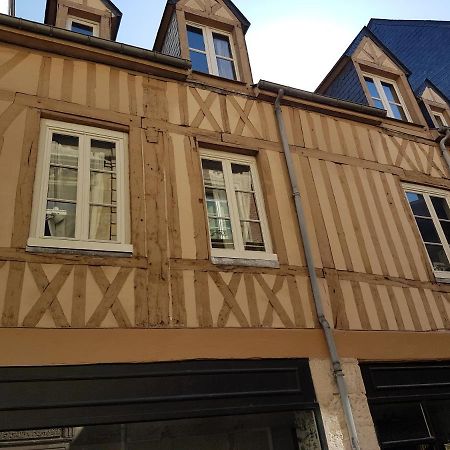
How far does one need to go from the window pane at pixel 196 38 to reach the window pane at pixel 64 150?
253 centimetres

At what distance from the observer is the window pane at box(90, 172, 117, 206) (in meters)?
4.06

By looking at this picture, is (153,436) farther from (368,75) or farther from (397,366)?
(368,75)

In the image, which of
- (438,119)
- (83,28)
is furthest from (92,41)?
(438,119)

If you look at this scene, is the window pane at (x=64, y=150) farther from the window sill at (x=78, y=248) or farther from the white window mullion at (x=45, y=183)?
the window sill at (x=78, y=248)

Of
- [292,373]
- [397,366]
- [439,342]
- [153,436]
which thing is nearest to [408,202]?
[439,342]

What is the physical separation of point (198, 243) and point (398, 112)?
4.90 metres

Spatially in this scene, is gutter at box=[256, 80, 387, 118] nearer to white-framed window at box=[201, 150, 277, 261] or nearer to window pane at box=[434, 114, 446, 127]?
white-framed window at box=[201, 150, 277, 261]

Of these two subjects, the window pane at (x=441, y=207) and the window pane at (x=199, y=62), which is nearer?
the window pane at (x=199, y=62)

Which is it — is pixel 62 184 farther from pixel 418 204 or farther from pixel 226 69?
pixel 418 204

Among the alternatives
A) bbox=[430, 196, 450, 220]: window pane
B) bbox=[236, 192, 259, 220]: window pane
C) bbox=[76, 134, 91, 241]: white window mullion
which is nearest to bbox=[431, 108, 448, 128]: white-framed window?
bbox=[430, 196, 450, 220]: window pane

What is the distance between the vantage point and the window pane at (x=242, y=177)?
4848 mm

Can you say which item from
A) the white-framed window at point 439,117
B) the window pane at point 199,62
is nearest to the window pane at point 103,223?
the window pane at point 199,62

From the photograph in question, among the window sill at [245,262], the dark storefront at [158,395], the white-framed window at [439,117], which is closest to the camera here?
the dark storefront at [158,395]

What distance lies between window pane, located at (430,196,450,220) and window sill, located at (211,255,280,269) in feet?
10.00
